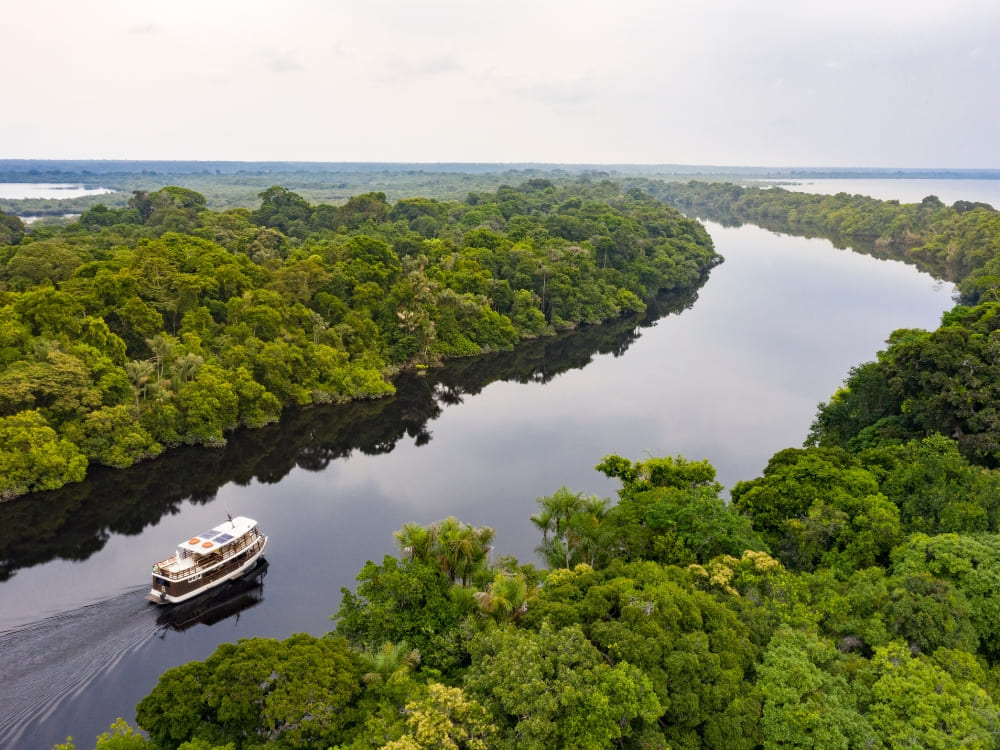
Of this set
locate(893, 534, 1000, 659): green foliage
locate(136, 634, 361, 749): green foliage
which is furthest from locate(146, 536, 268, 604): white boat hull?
locate(893, 534, 1000, 659): green foliage

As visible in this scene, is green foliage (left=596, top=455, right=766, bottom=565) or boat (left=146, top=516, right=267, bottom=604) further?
boat (left=146, top=516, right=267, bottom=604)

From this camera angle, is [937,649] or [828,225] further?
[828,225]

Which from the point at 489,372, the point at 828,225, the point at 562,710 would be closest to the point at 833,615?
the point at 562,710

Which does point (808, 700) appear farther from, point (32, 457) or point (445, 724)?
point (32, 457)

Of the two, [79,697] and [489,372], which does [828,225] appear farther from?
[79,697]

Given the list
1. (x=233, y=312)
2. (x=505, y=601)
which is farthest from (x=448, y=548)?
(x=233, y=312)

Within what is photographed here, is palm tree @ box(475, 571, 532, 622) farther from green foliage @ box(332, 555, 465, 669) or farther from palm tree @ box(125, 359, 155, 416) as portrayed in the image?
palm tree @ box(125, 359, 155, 416)
